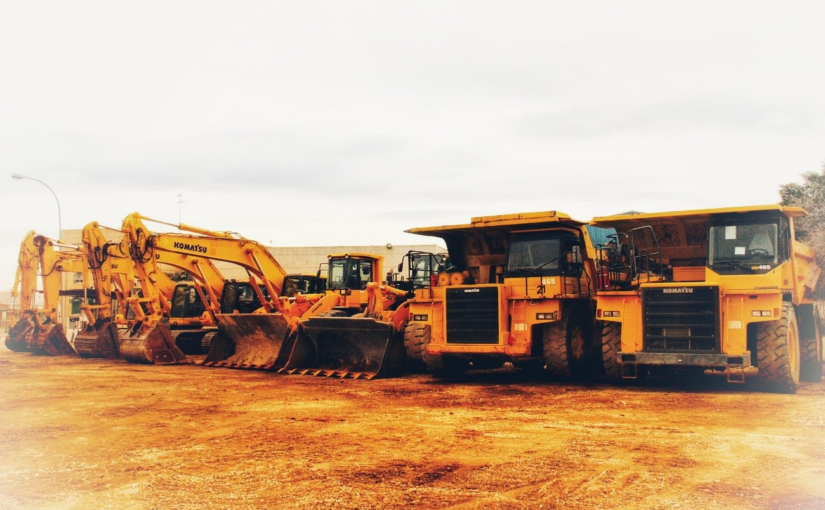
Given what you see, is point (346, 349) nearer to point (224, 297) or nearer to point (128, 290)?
point (224, 297)

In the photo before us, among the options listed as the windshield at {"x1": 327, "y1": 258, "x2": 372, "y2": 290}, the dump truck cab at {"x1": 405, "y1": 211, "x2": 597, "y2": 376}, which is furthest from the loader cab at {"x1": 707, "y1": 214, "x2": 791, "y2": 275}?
the windshield at {"x1": 327, "y1": 258, "x2": 372, "y2": 290}

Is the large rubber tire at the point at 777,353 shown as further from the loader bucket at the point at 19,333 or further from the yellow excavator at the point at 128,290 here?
the loader bucket at the point at 19,333

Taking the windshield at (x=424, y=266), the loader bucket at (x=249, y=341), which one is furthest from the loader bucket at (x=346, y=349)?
the windshield at (x=424, y=266)

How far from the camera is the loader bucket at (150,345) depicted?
1927cm

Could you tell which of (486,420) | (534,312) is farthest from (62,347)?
(486,420)

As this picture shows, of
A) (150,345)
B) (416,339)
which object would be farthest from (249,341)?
(416,339)

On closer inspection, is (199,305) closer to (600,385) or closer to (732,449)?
(600,385)

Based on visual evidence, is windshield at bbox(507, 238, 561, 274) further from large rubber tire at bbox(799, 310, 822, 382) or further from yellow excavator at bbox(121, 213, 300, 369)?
yellow excavator at bbox(121, 213, 300, 369)

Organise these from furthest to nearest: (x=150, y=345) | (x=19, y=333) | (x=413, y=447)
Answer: (x=19, y=333) < (x=150, y=345) < (x=413, y=447)

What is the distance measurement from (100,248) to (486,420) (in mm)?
15798

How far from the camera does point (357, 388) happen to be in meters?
13.4

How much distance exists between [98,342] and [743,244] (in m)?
17.6

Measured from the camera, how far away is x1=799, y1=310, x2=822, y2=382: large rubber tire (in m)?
14.0

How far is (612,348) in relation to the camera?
13.2 meters
